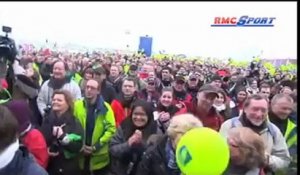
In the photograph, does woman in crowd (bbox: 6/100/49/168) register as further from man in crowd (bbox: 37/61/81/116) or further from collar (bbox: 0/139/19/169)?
man in crowd (bbox: 37/61/81/116)

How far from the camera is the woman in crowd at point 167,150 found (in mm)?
3018

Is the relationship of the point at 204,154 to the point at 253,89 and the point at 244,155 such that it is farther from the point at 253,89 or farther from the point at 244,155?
the point at 253,89

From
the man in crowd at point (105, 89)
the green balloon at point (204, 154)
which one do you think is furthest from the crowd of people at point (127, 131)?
the man in crowd at point (105, 89)

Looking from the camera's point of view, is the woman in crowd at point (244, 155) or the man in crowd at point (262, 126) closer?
the woman in crowd at point (244, 155)

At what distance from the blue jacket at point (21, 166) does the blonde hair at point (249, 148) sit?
102 cm

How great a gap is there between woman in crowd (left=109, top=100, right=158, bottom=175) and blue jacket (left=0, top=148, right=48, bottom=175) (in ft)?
5.47

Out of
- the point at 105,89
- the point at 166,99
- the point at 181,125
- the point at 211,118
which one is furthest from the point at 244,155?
the point at 105,89

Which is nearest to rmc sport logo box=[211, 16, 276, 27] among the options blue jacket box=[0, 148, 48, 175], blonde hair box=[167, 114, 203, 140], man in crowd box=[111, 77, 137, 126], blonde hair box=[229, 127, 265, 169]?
man in crowd box=[111, 77, 137, 126]

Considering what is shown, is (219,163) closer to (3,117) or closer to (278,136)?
(3,117)

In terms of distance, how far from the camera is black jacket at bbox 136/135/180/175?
10.6ft

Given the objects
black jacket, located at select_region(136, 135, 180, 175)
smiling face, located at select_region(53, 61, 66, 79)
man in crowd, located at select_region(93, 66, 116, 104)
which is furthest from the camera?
man in crowd, located at select_region(93, 66, 116, 104)

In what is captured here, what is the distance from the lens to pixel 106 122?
14.7ft

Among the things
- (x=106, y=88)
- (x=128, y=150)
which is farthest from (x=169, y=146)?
(x=106, y=88)

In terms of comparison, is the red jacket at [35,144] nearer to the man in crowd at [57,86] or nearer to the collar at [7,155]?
the collar at [7,155]
